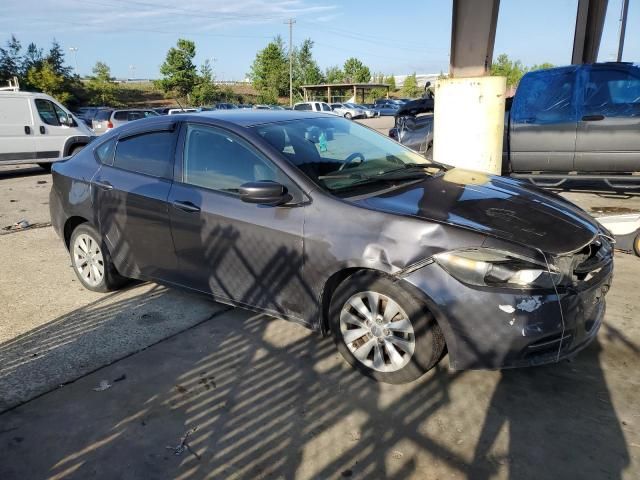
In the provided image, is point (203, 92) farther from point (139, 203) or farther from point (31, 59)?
point (139, 203)

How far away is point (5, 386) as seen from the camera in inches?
131

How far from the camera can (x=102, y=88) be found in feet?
171

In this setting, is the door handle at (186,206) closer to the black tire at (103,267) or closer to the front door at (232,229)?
the front door at (232,229)

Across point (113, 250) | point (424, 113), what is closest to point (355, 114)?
point (424, 113)

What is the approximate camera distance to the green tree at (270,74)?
61503mm

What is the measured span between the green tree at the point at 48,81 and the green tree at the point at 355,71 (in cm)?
4580

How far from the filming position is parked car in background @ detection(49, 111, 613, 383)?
283cm

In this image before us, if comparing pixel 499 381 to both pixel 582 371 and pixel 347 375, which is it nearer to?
pixel 582 371

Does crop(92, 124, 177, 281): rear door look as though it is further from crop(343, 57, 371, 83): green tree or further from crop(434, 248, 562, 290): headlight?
crop(343, 57, 371, 83): green tree

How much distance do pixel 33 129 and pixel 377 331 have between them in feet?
41.1

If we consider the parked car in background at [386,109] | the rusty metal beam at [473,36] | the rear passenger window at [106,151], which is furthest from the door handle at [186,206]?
the parked car in background at [386,109]

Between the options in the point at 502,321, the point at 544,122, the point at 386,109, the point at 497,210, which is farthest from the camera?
the point at 386,109

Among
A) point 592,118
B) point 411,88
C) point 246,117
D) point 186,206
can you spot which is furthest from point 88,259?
point 411,88

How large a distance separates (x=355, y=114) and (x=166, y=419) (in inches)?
1607
